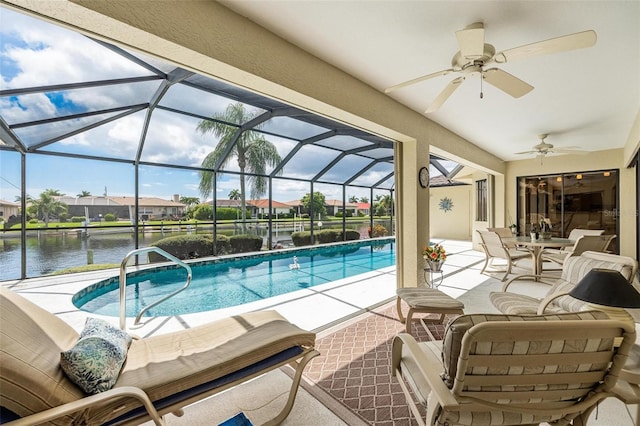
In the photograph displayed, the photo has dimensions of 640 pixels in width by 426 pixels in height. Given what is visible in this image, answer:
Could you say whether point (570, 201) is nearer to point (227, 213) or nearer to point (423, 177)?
point (423, 177)

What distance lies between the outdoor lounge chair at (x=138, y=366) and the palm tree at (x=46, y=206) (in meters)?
6.01

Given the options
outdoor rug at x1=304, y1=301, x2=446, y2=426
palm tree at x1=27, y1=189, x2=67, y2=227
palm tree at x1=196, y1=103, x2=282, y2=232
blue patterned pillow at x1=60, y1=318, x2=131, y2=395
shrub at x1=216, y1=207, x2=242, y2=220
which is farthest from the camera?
shrub at x1=216, y1=207, x2=242, y2=220

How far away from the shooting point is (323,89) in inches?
118

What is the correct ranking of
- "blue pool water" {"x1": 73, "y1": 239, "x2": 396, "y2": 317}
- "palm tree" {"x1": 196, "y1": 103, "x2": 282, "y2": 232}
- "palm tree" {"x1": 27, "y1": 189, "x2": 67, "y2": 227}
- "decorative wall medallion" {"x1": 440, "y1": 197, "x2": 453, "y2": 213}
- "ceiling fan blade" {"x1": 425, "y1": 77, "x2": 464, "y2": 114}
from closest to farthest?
"ceiling fan blade" {"x1": 425, "y1": 77, "x2": 464, "y2": 114} → "blue pool water" {"x1": 73, "y1": 239, "x2": 396, "y2": 317} → "palm tree" {"x1": 27, "y1": 189, "x2": 67, "y2": 227} → "palm tree" {"x1": 196, "y1": 103, "x2": 282, "y2": 232} → "decorative wall medallion" {"x1": 440, "y1": 197, "x2": 453, "y2": 213}

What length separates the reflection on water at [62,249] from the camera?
18.7 ft

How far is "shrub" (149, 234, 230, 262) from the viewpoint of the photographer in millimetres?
7836

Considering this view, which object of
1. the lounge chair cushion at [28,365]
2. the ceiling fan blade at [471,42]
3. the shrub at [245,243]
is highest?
the ceiling fan blade at [471,42]

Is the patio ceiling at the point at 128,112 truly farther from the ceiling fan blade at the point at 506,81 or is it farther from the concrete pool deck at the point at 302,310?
the ceiling fan blade at the point at 506,81

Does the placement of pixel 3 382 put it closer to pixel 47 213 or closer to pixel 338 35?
pixel 338 35

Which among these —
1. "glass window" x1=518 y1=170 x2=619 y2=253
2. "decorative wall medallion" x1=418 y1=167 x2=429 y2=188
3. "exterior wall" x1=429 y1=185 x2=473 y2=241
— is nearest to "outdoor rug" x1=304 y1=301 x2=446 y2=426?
"decorative wall medallion" x1=418 y1=167 x2=429 y2=188

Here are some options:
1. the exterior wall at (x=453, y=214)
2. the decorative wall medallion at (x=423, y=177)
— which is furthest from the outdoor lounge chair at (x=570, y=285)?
the exterior wall at (x=453, y=214)

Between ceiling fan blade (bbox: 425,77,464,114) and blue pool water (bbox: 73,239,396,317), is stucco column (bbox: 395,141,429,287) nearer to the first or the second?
ceiling fan blade (bbox: 425,77,464,114)

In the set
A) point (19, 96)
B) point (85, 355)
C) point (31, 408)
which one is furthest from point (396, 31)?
point (19, 96)

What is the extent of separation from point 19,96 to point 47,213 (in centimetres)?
301
